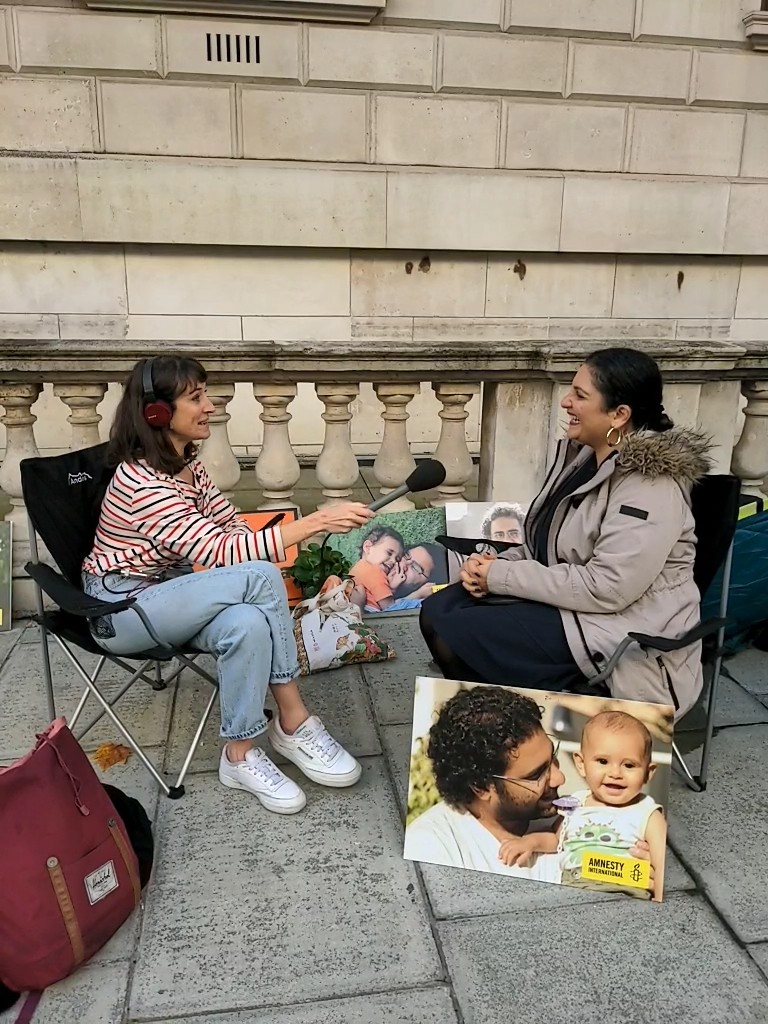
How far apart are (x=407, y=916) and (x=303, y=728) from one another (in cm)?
73

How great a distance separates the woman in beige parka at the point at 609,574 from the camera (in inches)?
90.9

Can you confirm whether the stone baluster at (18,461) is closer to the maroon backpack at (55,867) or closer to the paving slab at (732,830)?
the maroon backpack at (55,867)

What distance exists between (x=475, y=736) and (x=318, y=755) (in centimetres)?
63

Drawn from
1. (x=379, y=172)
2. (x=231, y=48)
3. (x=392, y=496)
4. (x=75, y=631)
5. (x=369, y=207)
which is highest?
(x=231, y=48)

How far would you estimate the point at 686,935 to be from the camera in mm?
2020

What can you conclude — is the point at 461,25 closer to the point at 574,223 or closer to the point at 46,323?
the point at 574,223

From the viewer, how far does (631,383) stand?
2.44m

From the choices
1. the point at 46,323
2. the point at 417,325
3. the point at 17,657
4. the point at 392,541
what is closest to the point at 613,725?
the point at 392,541

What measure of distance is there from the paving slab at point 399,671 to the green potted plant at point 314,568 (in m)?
0.36

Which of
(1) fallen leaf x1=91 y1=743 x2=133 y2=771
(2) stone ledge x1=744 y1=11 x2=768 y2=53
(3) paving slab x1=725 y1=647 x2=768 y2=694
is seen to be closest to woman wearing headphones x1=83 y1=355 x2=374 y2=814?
(1) fallen leaf x1=91 y1=743 x2=133 y2=771

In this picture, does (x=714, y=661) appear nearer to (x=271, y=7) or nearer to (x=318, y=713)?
(x=318, y=713)

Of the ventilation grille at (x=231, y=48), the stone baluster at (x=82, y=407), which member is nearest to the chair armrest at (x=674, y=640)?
the stone baluster at (x=82, y=407)

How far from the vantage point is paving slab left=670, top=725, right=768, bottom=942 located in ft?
6.96

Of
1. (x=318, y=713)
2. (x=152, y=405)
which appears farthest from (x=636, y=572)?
(x=152, y=405)
